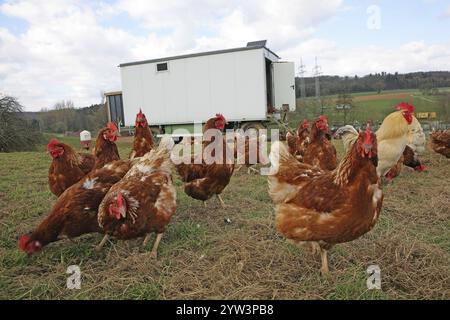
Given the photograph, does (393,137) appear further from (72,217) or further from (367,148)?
(72,217)

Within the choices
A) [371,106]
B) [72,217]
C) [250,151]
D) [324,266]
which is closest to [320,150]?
[250,151]

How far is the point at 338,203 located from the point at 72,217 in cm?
249

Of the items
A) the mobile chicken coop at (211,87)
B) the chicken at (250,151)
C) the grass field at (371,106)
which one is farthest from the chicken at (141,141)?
the grass field at (371,106)

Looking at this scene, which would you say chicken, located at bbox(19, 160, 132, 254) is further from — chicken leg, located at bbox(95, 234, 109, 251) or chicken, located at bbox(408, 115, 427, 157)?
chicken, located at bbox(408, 115, 427, 157)

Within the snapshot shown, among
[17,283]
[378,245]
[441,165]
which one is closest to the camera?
[17,283]

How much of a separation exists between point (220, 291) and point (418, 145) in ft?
21.0

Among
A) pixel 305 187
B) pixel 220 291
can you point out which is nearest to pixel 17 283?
pixel 220 291

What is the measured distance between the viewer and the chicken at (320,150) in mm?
5098

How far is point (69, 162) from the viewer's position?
4.04m

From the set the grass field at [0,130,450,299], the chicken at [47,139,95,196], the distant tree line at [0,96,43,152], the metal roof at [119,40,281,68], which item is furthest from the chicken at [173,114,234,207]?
the distant tree line at [0,96,43,152]

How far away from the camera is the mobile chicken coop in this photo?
42.9 feet

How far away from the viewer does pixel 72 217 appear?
3096mm
